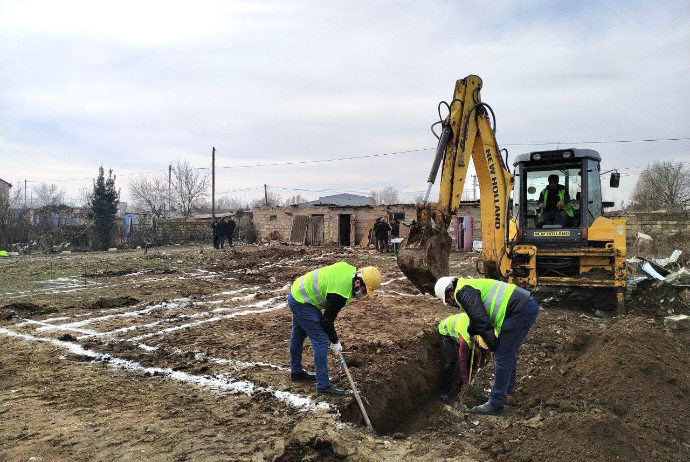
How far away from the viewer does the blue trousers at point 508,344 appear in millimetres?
4363

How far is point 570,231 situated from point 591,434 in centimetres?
532

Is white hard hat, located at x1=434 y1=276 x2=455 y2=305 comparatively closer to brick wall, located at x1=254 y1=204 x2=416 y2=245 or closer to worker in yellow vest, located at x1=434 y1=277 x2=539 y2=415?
worker in yellow vest, located at x1=434 y1=277 x2=539 y2=415

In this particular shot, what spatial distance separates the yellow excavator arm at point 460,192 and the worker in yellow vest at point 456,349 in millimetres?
904

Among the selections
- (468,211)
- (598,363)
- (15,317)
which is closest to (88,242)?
(15,317)

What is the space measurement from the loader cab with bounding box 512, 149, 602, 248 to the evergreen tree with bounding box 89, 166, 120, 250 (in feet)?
73.1

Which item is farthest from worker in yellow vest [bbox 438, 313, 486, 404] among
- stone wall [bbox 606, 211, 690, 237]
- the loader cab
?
stone wall [bbox 606, 211, 690, 237]

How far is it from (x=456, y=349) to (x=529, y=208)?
4.38 m

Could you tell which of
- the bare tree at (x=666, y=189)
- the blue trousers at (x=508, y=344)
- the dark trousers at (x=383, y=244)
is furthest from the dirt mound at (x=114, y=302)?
the bare tree at (x=666, y=189)

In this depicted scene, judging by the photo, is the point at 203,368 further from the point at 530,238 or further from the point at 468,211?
the point at 468,211

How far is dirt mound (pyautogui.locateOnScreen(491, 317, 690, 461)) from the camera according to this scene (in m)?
3.56

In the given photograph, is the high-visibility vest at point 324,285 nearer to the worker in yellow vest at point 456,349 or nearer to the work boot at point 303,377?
the work boot at point 303,377

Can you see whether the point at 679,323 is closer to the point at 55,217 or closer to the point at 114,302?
the point at 114,302

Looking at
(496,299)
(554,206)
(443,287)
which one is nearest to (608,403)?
(496,299)

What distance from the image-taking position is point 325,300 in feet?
15.6
